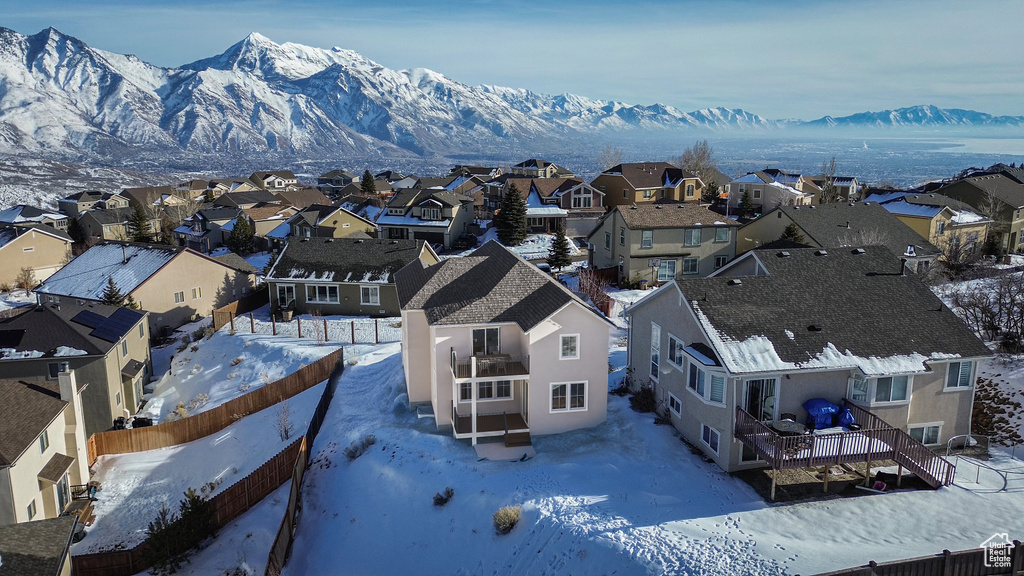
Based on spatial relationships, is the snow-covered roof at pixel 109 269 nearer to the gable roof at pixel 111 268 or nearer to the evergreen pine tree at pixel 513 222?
the gable roof at pixel 111 268

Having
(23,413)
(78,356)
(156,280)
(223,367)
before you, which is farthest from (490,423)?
(156,280)

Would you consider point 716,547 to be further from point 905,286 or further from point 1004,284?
point 1004,284

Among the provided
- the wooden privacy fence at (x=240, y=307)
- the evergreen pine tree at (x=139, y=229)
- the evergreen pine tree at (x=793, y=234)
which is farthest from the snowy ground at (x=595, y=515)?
the evergreen pine tree at (x=139, y=229)

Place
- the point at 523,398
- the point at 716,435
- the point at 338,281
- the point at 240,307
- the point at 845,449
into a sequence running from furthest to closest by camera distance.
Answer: the point at 240,307 → the point at 338,281 → the point at 523,398 → the point at 716,435 → the point at 845,449

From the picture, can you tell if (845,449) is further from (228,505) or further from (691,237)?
(691,237)

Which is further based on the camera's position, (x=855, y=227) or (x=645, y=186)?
(x=645, y=186)

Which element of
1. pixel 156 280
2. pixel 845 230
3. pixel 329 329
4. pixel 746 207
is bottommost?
pixel 329 329

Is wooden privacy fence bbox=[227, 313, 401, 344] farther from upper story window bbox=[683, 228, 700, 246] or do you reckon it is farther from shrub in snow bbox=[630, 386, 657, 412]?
upper story window bbox=[683, 228, 700, 246]
